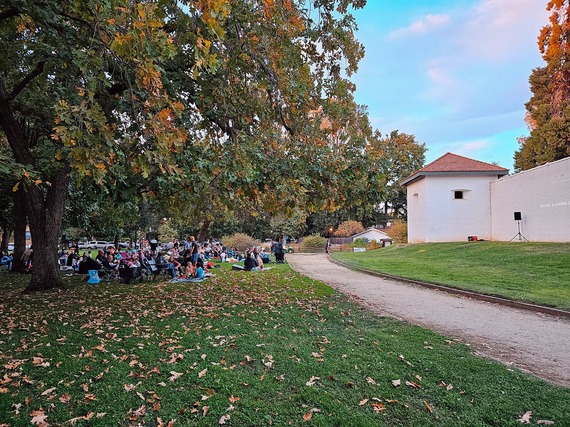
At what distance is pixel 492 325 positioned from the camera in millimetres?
7328

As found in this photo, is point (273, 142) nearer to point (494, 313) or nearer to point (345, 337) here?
point (345, 337)

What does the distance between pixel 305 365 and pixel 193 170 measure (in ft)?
15.7

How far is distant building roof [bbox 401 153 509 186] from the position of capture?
1089 inches

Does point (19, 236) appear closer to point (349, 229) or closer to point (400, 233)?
point (400, 233)

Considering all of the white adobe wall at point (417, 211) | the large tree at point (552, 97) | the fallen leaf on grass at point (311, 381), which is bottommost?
the fallen leaf on grass at point (311, 381)

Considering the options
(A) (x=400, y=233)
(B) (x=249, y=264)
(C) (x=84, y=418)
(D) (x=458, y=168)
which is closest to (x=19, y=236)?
(B) (x=249, y=264)

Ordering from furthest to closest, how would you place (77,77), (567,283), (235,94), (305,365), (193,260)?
(193,260)
(567,283)
(235,94)
(77,77)
(305,365)

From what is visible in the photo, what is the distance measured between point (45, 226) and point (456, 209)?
26.1 m

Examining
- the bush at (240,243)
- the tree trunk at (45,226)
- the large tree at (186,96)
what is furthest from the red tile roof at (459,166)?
the tree trunk at (45,226)

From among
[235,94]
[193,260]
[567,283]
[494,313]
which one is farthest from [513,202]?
[235,94]

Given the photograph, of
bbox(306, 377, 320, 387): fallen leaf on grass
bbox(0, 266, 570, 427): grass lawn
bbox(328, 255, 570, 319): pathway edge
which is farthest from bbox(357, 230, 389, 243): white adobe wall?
bbox(306, 377, 320, 387): fallen leaf on grass

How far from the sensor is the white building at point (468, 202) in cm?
2295

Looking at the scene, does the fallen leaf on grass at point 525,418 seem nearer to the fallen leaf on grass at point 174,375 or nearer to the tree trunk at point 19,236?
the fallen leaf on grass at point 174,375

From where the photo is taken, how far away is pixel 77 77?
22.4 feet
